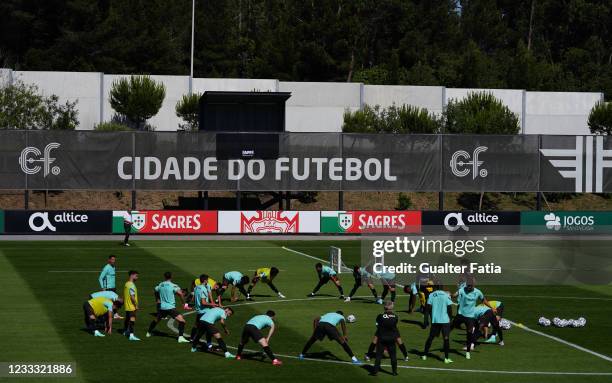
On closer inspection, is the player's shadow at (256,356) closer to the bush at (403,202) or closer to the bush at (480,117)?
the bush at (403,202)

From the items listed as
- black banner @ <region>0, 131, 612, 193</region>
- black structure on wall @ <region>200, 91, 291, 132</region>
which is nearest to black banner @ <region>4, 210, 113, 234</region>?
black banner @ <region>0, 131, 612, 193</region>

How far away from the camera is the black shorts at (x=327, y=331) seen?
26.3m

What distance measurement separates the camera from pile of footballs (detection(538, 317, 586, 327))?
1328 inches

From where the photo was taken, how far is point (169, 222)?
66.3 m

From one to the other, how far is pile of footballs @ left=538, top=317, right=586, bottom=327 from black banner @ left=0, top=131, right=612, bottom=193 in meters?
36.5

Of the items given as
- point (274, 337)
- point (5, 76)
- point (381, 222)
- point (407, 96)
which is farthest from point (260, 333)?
point (407, 96)

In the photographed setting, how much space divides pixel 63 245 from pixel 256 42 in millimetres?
78136

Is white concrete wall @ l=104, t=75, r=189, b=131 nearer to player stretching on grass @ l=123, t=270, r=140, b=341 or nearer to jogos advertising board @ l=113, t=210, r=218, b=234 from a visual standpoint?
jogos advertising board @ l=113, t=210, r=218, b=234

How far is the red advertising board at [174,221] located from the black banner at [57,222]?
2115mm

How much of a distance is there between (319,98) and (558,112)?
24.4 meters

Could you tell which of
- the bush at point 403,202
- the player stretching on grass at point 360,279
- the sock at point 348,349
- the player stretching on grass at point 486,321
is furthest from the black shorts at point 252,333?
the bush at point 403,202

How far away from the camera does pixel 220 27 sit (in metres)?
128

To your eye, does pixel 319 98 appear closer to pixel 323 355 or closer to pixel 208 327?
pixel 323 355

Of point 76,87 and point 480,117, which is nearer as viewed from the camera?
point 480,117
